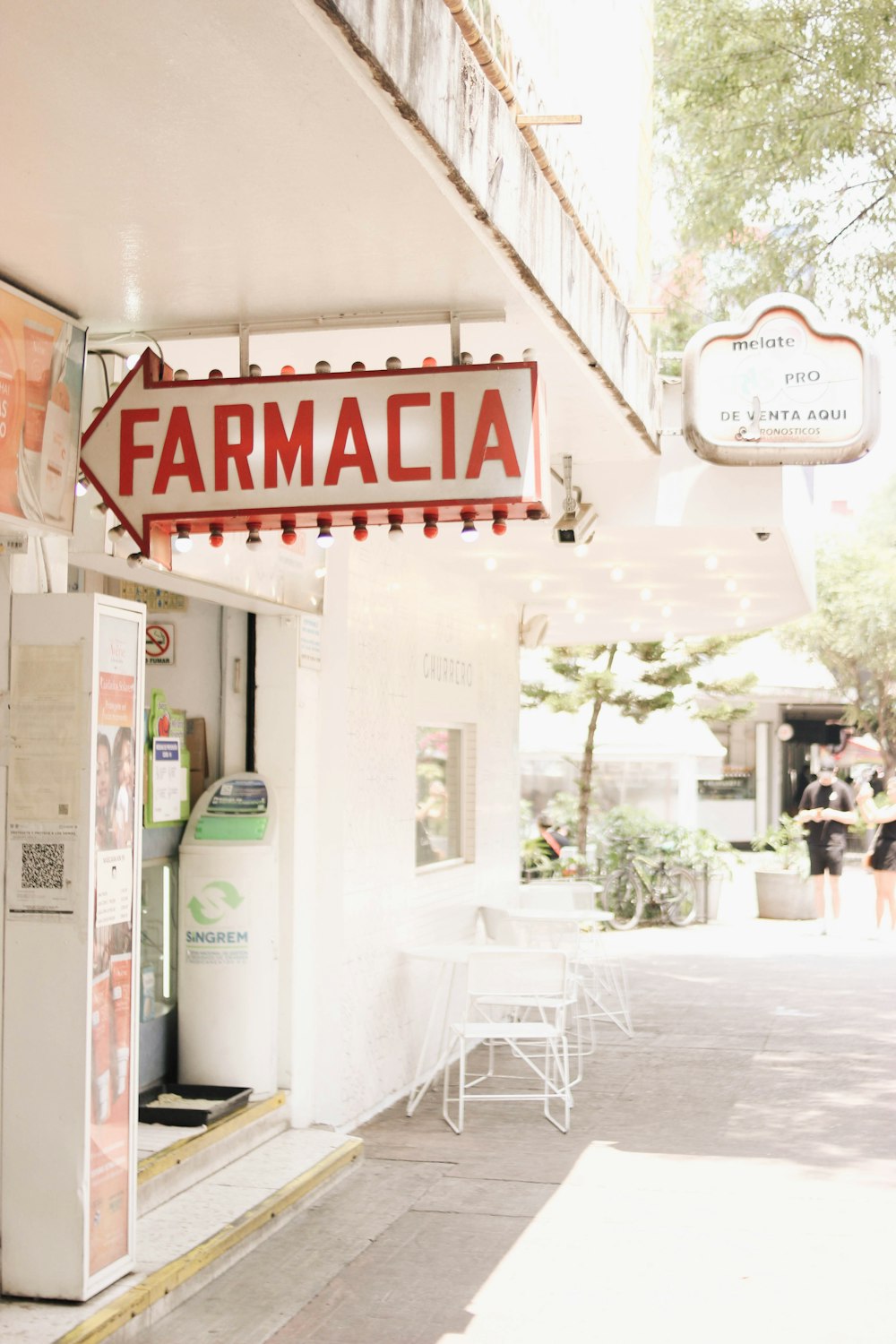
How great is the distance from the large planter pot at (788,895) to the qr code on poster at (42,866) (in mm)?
13668

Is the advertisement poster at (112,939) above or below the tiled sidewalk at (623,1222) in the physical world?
above

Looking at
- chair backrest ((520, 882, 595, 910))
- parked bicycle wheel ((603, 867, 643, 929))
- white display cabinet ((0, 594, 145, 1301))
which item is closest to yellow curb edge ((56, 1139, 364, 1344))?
white display cabinet ((0, 594, 145, 1301))

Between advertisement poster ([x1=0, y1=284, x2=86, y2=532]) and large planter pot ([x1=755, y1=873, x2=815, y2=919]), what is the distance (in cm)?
1380

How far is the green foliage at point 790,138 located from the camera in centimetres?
1054

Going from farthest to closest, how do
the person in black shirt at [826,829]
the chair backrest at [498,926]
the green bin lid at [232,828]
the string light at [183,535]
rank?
the person in black shirt at [826,829] < the chair backrest at [498,926] < the green bin lid at [232,828] < the string light at [183,535]

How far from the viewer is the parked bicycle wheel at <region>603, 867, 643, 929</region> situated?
16.8 metres

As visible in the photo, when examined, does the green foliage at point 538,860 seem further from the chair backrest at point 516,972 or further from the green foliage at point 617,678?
the chair backrest at point 516,972

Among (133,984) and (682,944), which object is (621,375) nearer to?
(133,984)

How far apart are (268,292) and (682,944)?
11.9 meters

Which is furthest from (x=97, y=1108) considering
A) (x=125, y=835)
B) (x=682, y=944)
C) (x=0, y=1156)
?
(x=682, y=944)

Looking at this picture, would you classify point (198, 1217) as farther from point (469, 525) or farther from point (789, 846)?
point (789, 846)

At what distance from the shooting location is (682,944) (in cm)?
1527

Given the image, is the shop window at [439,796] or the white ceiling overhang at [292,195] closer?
the white ceiling overhang at [292,195]

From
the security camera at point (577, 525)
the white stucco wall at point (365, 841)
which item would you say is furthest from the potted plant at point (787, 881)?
the security camera at point (577, 525)
